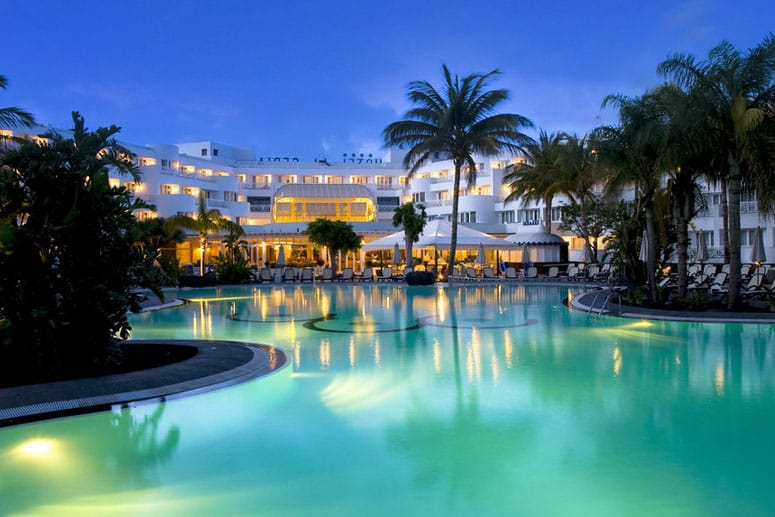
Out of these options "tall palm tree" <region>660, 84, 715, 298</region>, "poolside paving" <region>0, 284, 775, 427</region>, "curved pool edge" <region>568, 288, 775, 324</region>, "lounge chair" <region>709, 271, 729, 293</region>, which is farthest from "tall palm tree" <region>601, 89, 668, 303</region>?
"poolside paving" <region>0, 284, 775, 427</region>

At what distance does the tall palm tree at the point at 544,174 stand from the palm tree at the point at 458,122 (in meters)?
6.68

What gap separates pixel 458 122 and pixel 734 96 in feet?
49.2

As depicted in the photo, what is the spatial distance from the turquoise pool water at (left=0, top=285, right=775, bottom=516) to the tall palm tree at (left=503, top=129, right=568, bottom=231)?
2508 centimetres

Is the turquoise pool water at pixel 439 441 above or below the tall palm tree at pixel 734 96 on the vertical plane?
below

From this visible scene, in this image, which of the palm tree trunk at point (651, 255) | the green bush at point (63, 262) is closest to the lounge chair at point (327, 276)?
the palm tree trunk at point (651, 255)

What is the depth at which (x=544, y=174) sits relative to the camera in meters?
36.4

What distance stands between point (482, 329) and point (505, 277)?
66.2 feet

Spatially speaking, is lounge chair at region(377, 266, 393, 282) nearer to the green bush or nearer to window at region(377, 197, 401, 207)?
the green bush

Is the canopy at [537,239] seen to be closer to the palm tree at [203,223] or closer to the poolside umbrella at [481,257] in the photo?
the poolside umbrella at [481,257]

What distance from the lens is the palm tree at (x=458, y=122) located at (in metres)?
28.3

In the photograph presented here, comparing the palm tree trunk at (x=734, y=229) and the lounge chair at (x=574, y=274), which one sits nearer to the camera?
the palm tree trunk at (x=734, y=229)

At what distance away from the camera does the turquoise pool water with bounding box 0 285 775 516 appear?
4.54 metres

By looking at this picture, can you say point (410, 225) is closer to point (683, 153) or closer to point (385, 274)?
point (385, 274)

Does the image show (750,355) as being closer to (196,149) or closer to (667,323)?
(667,323)
